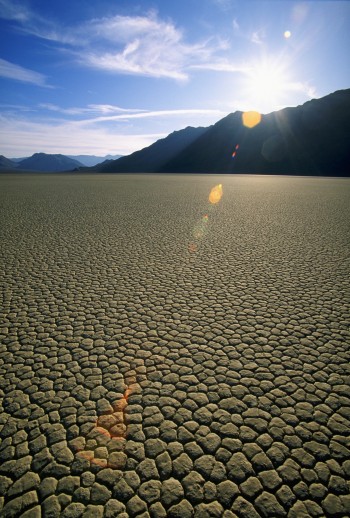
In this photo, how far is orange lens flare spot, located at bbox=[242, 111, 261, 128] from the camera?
110m

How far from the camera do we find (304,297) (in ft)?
15.4

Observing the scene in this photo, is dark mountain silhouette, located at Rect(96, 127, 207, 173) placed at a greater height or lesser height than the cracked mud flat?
greater

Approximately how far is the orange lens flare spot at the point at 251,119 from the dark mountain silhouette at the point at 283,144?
1927 mm

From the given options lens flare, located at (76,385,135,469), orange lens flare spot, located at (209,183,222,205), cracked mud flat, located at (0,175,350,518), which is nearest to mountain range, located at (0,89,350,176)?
orange lens flare spot, located at (209,183,222,205)

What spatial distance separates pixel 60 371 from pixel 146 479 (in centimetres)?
145

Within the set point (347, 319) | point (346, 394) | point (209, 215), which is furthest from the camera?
point (209, 215)

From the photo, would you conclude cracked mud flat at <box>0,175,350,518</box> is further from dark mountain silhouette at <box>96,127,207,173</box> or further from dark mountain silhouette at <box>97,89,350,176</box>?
dark mountain silhouette at <box>96,127,207,173</box>

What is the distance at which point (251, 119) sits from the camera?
11331 cm

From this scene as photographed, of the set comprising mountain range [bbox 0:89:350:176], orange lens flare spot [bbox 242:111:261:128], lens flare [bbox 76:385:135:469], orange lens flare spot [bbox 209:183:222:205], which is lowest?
lens flare [bbox 76:385:135:469]

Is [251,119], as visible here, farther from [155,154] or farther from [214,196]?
[214,196]

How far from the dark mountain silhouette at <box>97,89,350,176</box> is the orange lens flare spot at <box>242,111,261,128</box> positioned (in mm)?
1927

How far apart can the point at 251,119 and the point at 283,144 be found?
27.7 metres

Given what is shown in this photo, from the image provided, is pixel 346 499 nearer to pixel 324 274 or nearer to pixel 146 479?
pixel 146 479

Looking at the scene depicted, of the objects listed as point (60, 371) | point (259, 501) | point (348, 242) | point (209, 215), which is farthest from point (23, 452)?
point (209, 215)
